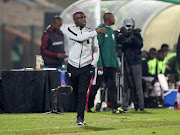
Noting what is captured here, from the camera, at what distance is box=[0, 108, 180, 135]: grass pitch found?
1110cm

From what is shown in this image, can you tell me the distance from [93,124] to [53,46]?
4712 millimetres

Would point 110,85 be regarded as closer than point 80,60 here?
No

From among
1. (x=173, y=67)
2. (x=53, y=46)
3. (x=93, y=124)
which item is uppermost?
(x=53, y=46)

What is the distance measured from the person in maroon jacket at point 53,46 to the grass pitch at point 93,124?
2.06m

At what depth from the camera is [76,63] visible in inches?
468

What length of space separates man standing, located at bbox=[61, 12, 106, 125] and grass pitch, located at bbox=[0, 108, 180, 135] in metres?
0.49

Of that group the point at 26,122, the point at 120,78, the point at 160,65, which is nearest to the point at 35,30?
the point at 160,65

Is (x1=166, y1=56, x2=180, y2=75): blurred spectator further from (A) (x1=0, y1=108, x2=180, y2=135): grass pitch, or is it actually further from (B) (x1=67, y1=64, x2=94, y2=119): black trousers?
(B) (x1=67, y1=64, x2=94, y2=119): black trousers

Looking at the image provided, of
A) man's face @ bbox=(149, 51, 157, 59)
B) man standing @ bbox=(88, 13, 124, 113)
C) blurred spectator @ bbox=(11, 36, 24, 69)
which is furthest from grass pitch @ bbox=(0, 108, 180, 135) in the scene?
blurred spectator @ bbox=(11, 36, 24, 69)

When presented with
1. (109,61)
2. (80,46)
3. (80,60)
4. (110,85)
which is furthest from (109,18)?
(80,60)

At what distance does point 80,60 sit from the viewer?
11.9 metres

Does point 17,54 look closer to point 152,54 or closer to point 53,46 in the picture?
point 152,54

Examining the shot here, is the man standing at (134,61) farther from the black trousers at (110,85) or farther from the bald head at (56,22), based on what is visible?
the bald head at (56,22)

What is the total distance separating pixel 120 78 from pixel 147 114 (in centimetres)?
153
